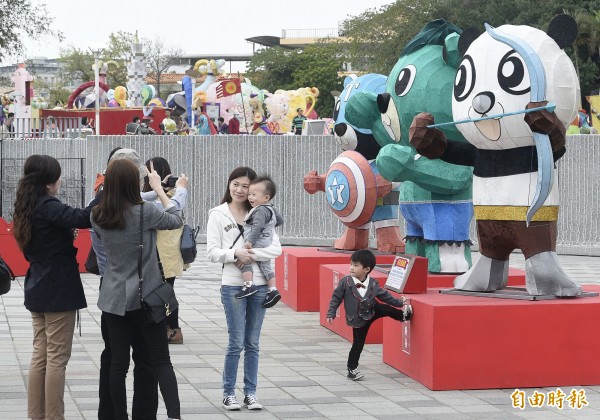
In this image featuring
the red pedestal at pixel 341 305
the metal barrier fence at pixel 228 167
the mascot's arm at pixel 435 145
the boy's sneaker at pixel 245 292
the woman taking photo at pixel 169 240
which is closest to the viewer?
the woman taking photo at pixel 169 240

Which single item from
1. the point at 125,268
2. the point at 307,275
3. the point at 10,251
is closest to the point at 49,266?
the point at 125,268

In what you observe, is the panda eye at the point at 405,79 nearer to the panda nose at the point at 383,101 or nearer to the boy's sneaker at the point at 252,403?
the panda nose at the point at 383,101

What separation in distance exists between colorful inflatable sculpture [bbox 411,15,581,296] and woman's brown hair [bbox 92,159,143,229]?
121 inches

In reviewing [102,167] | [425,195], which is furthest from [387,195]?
[102,167]

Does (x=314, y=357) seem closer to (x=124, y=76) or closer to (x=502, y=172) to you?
(x=502, y=172)

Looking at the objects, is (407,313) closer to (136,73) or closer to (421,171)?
(421,171)

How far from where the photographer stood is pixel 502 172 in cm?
789

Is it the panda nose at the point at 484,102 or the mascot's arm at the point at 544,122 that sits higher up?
the panda nose at the point at 484,102

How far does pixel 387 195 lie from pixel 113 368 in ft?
19.4

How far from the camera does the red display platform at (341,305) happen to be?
959cm

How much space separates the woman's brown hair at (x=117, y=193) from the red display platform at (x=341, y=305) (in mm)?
4195

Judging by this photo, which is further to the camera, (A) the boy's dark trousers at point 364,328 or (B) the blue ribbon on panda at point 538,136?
(A) the boy's dark trousers at point 364,328

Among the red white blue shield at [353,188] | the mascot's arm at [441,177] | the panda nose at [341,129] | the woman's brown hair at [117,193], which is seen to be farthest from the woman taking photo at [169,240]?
the panda nose at [341,129]

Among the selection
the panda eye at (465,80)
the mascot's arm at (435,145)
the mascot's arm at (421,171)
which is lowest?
the mascot's arm at (421,171)
